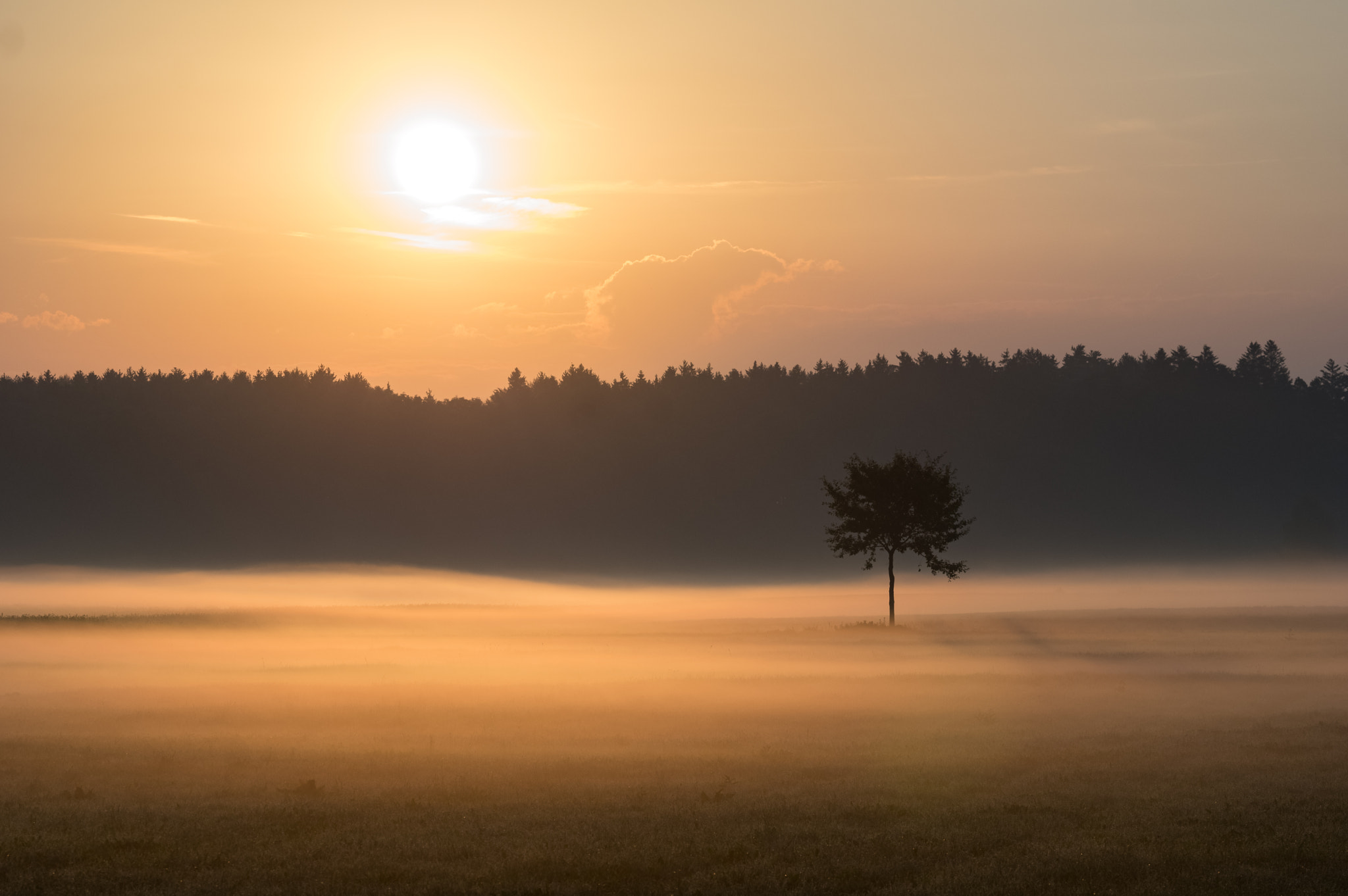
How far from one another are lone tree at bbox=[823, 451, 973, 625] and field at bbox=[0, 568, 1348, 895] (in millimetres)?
13519

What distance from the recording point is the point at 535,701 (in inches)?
1500

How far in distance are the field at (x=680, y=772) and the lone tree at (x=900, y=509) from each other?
1352 centimetres

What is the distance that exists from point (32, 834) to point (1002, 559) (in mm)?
186879

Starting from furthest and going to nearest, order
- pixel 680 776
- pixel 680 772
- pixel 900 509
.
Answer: pixel 900 509, pixel 680 772, pixel 680 776

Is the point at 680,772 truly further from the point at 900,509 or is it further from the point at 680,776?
the point at 900,509

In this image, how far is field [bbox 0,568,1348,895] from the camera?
18156 millimetres

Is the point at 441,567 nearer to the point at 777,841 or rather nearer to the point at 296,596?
the point at 296,596

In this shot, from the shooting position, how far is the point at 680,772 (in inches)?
1034

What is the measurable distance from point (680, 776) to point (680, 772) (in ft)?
1.60

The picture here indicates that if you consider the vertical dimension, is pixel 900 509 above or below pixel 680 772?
above

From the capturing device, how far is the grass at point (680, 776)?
59.5ft

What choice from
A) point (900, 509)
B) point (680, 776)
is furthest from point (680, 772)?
point (900, 509)

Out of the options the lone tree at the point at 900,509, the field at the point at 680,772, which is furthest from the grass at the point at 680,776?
the lone tree at the point at 900,509

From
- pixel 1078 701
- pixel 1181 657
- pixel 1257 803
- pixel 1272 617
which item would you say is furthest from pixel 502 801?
pixel 1272 617
